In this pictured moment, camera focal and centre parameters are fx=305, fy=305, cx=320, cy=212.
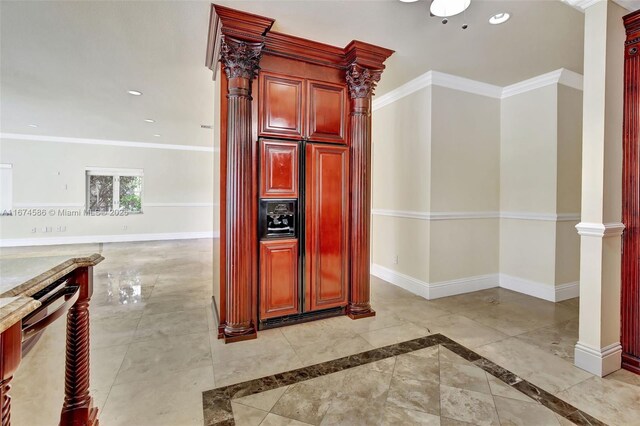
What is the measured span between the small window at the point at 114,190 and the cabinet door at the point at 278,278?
293 inches

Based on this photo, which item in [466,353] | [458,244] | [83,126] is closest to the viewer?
[466,353]

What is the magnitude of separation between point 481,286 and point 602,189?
2391mm

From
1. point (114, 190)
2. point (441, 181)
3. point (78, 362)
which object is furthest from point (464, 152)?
point (114, 190)

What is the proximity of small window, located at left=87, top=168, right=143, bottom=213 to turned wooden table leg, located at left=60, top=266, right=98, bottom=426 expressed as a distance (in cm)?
811

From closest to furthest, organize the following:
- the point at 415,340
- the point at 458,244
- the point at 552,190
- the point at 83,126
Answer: the point at 415,340, the point at 552,190, the point at 458,244, the point at 83,126

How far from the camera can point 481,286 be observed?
13.9ft

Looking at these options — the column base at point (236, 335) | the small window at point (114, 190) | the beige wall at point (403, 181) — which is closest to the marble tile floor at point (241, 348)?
the column base at point (236, 335)

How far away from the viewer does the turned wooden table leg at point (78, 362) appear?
160 centimetres

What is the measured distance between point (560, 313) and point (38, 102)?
8.12 m

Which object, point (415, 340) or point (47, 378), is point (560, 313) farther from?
point (47, 378)

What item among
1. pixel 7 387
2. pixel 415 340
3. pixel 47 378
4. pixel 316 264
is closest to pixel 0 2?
pixel 47 378

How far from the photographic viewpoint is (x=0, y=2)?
2512 millimetres

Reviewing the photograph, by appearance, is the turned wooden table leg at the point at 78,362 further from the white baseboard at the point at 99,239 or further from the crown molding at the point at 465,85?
the white baseboard at the point at 99,239

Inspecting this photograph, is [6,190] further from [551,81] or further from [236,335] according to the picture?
[551,81]
